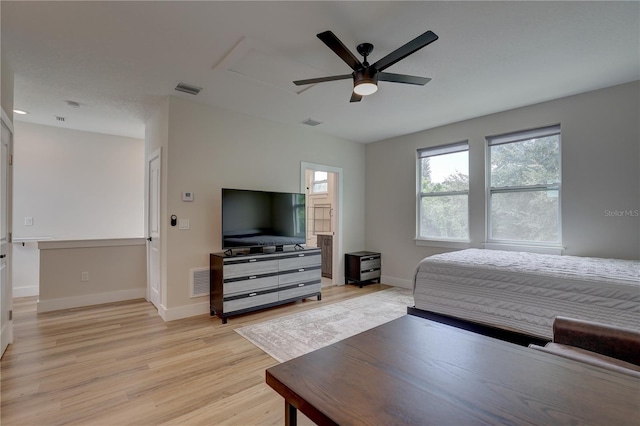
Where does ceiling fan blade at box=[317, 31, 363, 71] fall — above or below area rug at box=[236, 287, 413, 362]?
above

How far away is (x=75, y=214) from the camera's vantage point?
194 inches

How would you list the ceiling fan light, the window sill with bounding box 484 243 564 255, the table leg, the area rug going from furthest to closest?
the window sill with bounding box 484 243 564 255
the area rug
the ceiling fan light
the table leg

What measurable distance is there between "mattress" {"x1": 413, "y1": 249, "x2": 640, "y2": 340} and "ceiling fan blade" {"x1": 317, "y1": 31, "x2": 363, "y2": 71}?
81.4 inches

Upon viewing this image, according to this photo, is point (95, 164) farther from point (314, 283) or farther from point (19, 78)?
point (314, 283)

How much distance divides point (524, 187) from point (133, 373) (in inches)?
190

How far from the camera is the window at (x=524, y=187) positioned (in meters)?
3.78

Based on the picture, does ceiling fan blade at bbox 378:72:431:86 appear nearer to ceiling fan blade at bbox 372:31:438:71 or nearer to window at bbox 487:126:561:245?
ceiling fan blade at bbox 372:31:438:71

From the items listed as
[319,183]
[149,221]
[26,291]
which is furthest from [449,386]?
[26,291]

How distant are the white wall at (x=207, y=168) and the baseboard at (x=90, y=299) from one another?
1.32 m

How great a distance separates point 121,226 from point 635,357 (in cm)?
645

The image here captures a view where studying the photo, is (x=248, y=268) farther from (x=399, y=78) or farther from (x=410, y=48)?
(x=410, y=48)

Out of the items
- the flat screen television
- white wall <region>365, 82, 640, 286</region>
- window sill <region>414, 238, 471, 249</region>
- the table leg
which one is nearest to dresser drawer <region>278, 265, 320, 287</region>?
the flat screen television

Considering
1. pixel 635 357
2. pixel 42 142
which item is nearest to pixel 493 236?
pixel 635 357

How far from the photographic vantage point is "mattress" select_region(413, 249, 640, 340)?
2107mm
